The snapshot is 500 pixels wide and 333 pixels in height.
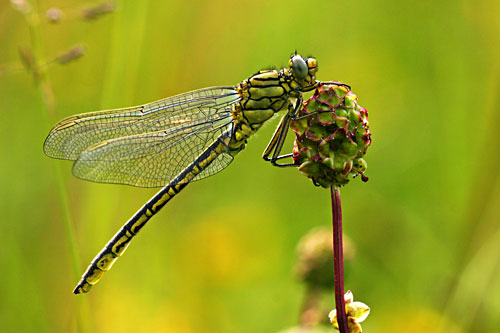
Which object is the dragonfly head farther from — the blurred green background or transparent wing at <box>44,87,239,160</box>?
the blurred green background

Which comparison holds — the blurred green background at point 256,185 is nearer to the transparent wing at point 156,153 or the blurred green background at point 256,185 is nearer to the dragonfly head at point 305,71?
the transparent wing at point 156,153

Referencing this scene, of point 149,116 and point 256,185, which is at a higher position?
point 256,185

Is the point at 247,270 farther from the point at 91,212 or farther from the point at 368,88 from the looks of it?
the point at 368,88

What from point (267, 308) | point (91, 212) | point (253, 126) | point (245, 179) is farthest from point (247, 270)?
point (253, 126)

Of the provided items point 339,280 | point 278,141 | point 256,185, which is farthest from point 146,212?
point 256,185

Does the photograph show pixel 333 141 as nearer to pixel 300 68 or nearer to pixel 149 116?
pixel 300 68

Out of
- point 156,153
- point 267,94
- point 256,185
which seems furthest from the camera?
point 256,185

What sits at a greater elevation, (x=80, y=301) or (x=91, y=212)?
(x=91, y=212)
